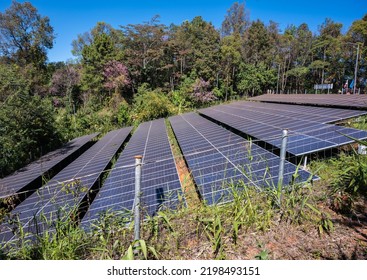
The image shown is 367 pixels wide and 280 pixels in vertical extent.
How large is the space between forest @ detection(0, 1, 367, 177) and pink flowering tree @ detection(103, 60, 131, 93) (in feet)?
0.37

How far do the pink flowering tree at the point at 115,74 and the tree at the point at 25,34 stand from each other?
9567 millimetres

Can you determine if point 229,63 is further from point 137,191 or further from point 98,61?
point 137,191

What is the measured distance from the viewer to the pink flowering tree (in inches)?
1005

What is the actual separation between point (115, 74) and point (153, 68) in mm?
4980

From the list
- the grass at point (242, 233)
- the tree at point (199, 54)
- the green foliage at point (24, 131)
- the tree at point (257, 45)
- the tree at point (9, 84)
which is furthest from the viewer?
the tree at point (257, 45)

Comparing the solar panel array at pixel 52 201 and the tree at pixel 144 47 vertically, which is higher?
the tree at pixel 144 47

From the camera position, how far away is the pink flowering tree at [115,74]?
2553cm

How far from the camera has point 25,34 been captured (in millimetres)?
26719

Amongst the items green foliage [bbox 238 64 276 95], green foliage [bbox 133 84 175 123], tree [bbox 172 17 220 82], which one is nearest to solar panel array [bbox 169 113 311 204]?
green foliage [bbox 133 84 175 123]

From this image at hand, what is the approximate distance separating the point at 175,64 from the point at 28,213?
2777cm

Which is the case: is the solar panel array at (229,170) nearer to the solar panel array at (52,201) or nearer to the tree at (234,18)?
the solar panel array at (52,201)

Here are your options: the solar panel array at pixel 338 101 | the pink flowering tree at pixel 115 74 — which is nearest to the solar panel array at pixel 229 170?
the solar panel array at pixel 338 101

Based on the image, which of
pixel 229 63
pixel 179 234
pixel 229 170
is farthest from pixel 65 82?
pixel 179 234

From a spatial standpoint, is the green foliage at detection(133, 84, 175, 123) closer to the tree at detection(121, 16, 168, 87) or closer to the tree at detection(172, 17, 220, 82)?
the tree at detection(121, 16, 168, 87)
